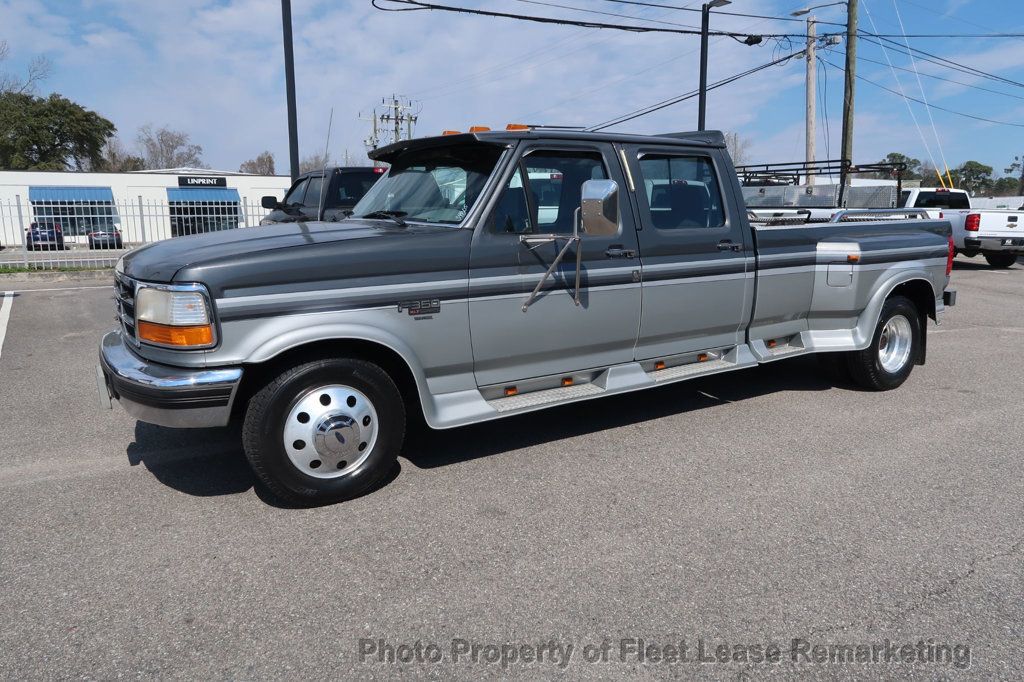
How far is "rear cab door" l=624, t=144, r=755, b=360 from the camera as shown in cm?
488

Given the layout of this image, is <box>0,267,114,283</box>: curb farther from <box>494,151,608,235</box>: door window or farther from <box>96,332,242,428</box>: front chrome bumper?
<box>494,151,608,235</box>: door window

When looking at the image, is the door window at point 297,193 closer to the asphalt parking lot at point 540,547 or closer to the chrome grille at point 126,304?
the asphalt parking lot at point 540,547

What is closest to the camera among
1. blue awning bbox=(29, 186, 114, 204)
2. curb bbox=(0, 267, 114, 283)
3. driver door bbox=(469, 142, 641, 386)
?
driver door bbox=(469, 142, 641, 386)

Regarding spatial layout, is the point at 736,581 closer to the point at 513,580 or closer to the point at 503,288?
the point at 513,580

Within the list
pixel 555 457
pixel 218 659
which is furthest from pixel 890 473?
pixel 218 659

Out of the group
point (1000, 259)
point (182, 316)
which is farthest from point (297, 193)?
point (1000, 259)

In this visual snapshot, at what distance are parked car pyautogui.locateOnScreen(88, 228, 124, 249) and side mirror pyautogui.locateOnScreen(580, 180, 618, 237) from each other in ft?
54.3

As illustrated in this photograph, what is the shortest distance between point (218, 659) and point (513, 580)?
46.4 inches

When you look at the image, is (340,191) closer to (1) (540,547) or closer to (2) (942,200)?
(1) (540,547)

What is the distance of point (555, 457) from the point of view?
4.62 meters

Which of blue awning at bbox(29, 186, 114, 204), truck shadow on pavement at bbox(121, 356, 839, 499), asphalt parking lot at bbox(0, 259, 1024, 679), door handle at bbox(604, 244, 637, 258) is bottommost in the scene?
asphalt parking lot at bbox(0, 259, 1024, 679)

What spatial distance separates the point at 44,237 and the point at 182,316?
16.9 metres

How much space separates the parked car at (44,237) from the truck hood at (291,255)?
1485 centimetres

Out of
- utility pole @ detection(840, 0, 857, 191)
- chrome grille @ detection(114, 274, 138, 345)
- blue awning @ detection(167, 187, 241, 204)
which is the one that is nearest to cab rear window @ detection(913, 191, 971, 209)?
utility pole @ detection(840, 0, 857, 191)
